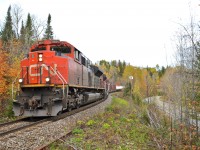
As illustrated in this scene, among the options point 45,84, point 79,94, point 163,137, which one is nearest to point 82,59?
point 79,94

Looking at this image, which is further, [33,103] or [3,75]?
[3,75]

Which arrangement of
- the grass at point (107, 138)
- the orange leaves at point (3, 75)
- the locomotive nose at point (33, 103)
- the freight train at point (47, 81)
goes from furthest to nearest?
the orange leaves at point (3, 75) < the freight train at point (47, 81) < the locomotive nose at point (33, 103) < the grass at point (107, 138)

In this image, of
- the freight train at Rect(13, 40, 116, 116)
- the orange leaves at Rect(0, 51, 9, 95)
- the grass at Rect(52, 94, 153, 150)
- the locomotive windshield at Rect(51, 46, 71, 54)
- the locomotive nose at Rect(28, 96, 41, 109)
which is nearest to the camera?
the grass at Rect(52, 94, 153, 150)

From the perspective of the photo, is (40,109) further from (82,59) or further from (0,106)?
(0,106)

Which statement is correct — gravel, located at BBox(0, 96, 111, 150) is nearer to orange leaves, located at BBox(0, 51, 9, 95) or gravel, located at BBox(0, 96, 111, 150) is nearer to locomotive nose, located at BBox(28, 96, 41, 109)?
locomotive nose, located at BBox(28, 96, 41, 109)

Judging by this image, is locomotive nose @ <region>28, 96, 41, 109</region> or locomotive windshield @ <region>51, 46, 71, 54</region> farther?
locomotive windshield @ <region>51, 46, 71, 54</region>

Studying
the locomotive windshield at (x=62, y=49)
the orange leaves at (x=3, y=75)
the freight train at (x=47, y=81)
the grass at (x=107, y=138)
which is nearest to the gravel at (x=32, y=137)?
the grass at (x=107, y=138)

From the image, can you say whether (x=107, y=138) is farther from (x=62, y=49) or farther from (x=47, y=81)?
(x=62, y=49)

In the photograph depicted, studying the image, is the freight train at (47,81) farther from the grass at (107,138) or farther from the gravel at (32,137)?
the grass at (107,138)

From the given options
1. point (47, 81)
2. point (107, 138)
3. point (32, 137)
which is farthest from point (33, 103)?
point (107, 138)

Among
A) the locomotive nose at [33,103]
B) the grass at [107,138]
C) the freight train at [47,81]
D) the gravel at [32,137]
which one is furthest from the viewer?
the freight train at [47,81]

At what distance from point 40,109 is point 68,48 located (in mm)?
4047

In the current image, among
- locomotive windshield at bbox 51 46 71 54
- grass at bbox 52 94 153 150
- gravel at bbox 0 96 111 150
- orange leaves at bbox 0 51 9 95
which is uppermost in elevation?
locomotive windshield at bbox 51 46 71 54

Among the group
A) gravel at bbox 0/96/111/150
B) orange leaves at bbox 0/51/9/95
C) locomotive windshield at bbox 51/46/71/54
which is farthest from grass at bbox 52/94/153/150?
orange leaves at bbox 0/51/9/95
